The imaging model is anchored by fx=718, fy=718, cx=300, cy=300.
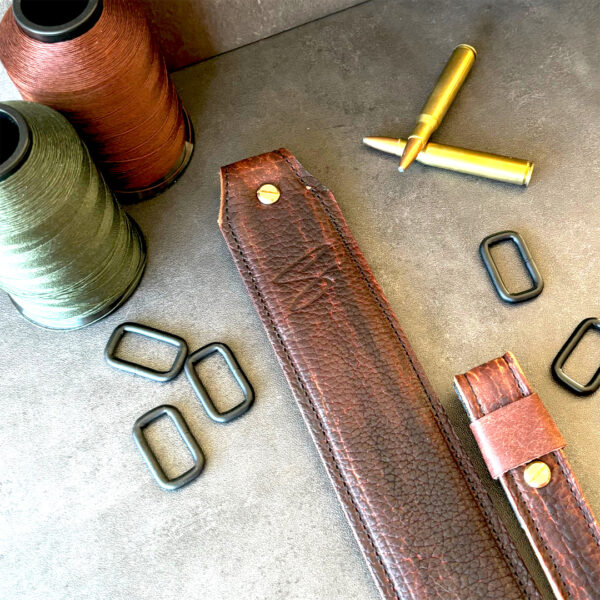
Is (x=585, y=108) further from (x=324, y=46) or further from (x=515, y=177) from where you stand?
(x=324, y=46)

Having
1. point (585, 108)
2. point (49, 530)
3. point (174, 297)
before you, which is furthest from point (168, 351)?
point (585, 108)

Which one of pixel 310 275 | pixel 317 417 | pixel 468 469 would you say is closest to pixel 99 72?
pixel 310 275

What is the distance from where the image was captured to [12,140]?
0.73m

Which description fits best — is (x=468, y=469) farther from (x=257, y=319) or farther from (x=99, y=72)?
(x=99, y=72)

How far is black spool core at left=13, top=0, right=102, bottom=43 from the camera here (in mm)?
733

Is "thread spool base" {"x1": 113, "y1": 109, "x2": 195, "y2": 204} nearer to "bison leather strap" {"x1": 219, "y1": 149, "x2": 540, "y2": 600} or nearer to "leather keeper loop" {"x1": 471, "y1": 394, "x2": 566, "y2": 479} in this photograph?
"bison leather strap" {"x1": 219, "y1": 149, "x2": 540, "y2": 600}

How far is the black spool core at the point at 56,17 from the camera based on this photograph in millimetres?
733

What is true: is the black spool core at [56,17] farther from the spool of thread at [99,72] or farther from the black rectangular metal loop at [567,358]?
the black rectangular metal loop at [567,358]

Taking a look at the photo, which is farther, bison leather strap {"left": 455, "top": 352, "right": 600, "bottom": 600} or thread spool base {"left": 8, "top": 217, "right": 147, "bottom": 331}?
thread spool base {"left": 8, "top": 217, "right": 147, "bottom": 331}

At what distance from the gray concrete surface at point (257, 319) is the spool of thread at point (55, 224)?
0.22ft

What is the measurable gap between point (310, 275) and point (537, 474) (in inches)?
12.8

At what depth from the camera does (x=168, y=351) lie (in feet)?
2.82

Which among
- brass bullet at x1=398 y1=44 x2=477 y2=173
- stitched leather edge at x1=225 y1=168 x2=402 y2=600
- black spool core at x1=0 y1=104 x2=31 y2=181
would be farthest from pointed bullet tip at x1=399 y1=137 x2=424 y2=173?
black spool core at x1=0 y1=104 x2=31 y2=181

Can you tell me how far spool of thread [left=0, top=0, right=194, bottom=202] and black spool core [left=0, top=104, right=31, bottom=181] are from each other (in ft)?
0.22
